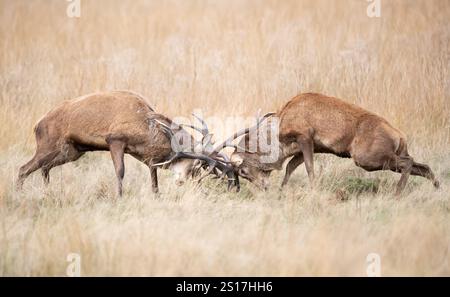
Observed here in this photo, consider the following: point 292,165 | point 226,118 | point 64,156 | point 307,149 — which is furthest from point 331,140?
point 64,156

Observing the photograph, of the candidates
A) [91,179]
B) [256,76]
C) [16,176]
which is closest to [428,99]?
[256,76]

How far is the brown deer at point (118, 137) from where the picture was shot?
10039 millimetres

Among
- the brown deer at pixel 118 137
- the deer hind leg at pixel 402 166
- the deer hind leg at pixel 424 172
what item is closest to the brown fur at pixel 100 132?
the brown deer at pixel 118 137

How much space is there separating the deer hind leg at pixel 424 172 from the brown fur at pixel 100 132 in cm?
299

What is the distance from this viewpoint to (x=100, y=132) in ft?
33.0

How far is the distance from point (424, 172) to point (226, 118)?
3.99 metres

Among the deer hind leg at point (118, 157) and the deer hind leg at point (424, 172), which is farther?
the deer hind leg at point (424, 172)

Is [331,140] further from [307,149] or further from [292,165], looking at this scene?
[292,165]

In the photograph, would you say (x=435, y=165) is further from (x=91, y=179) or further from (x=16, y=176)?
(x=16, y=176)

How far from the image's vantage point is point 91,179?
10.9 meters

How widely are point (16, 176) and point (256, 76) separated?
17.0 ft

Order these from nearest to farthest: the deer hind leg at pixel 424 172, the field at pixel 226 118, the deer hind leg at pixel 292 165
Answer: the field at pixel 226 118, the deer hind leg at pixel 424 172, the deer hind leg at pixel 292 165

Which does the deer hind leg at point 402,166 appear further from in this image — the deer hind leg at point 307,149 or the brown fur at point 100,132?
the brown fur at point 100,132

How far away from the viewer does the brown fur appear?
395 inches
